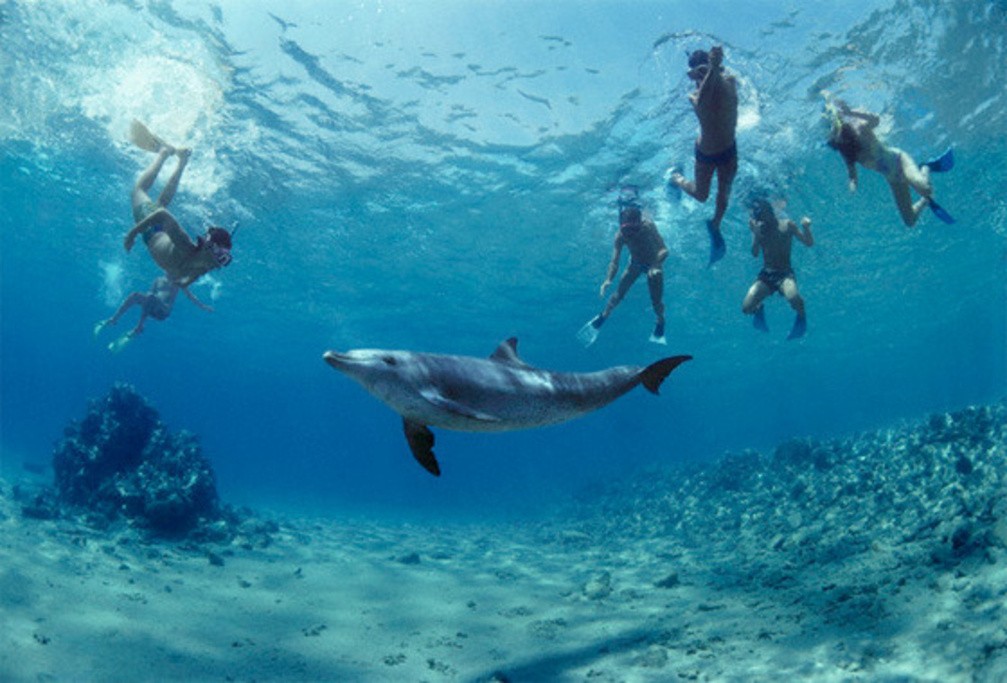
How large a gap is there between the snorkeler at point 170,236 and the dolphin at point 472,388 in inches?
209

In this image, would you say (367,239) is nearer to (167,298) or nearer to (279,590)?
(167,298)

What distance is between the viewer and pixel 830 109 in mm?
7625

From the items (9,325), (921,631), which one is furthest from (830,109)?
(9,325)

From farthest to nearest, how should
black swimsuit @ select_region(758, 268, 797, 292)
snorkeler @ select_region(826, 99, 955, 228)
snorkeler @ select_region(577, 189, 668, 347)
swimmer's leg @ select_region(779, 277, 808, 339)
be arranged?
snorkeler @ select_region(577, 189, 668, 347) → black swimsuit @ select_region(758, 268, 797, 292) → swimmer's leg @ select_region(779, 277, 808, 339) → snorkeler @ select_region(826, 99, 955, 228)

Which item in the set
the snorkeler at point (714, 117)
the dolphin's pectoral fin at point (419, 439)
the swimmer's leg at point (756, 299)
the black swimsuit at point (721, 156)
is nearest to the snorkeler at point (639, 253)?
the swimmer's leg at point (756, 299)

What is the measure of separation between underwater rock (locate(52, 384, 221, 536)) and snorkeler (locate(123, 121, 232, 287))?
683cm

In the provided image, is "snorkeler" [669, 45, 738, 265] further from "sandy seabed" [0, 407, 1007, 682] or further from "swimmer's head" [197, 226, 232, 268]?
"swimmer's head" [197, 226, 232, 268]

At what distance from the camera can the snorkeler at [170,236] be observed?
286 inches

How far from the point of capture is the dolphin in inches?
110

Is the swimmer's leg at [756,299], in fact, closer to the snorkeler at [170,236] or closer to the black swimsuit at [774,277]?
the black swimsuit at [774,277]

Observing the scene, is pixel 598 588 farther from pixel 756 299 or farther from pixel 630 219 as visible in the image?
pixel 630 219

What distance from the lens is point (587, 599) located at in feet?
30.1

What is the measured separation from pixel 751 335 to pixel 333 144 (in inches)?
1488

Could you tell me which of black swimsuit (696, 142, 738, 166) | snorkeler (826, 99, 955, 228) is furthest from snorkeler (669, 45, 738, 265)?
snorkeler (826, 99, 955, 228)
